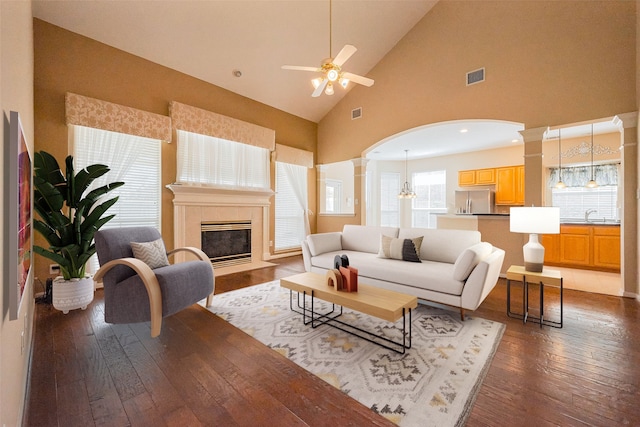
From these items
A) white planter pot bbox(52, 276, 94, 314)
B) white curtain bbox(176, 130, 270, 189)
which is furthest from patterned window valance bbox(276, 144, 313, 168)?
white planter pot bbox(52, 276, 94, 314)

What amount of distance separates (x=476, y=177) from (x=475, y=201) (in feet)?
2.03

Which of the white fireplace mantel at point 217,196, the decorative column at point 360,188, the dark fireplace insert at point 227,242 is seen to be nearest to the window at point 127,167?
the white fireplace mantel at point 217,196

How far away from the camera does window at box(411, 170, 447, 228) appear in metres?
8.04

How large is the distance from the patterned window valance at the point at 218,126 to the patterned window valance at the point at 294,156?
9.2 inches

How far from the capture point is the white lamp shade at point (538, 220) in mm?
2621

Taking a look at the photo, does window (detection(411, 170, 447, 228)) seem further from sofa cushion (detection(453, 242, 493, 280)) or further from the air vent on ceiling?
sofa cushion (detection(453, 242, 493, 280))

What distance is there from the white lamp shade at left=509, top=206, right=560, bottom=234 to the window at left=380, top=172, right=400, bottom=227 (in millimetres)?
5930

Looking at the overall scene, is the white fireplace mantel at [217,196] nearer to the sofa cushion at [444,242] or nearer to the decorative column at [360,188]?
the decorative column at [360,188]

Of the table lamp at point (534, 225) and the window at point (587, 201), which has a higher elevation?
the window at point (587, 201)

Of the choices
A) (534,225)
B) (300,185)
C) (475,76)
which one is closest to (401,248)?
(534,225)

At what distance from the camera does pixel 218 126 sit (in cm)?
492

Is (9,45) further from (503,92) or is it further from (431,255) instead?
(503,92)

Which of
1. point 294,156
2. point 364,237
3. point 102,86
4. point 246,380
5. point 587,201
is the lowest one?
point 246,380

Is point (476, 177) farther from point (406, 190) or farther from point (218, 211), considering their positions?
point (218, 211)
